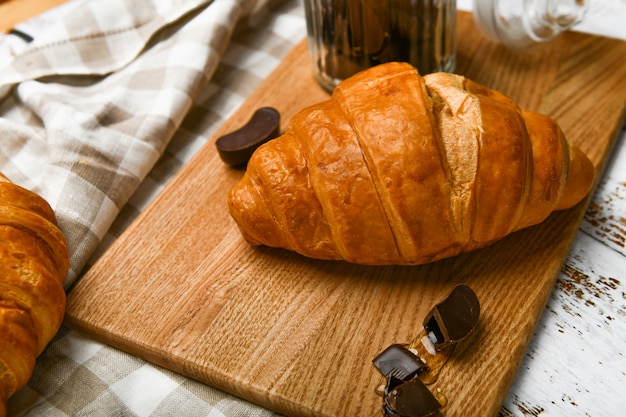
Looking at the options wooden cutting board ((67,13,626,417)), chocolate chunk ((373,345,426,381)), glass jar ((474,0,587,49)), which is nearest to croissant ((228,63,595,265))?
wooden cutting board ((67,13,626,417))

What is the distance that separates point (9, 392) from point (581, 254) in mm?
1178

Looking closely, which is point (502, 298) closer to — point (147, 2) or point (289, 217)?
point (289, 217)

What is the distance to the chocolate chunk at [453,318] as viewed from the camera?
121 centimetres

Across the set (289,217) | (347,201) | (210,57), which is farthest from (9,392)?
(210,57)

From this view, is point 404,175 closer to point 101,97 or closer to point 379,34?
point 379,34

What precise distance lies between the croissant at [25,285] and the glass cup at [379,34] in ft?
2.72

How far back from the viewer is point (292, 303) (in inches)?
53.9

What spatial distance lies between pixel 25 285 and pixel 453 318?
0.79 m

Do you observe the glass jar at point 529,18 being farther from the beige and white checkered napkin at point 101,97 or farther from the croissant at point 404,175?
the beige and white checkered napkin at point 101,97

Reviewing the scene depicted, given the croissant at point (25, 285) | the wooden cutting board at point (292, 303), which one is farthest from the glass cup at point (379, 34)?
the croissant at point (25, 285)

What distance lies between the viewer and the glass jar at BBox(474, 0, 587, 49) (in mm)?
1814

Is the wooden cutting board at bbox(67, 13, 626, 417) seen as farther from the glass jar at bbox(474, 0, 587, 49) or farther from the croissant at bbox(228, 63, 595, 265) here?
the glass jar at bbox(474, 0, 587, 49)

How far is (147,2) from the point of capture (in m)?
2.11

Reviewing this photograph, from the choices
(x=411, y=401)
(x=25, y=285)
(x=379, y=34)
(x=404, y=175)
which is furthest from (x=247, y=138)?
(x=411, y=401)
